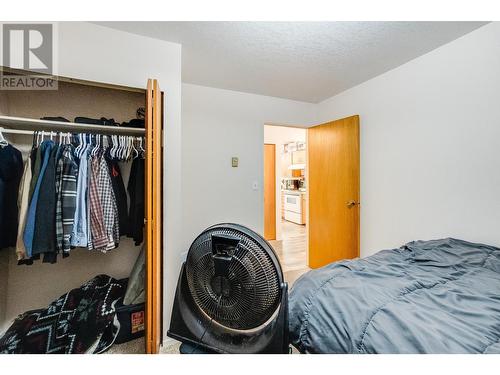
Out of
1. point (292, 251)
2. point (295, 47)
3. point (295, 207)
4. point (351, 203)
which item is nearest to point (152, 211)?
point (295, 47)

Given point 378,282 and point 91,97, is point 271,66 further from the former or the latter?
point 378,282

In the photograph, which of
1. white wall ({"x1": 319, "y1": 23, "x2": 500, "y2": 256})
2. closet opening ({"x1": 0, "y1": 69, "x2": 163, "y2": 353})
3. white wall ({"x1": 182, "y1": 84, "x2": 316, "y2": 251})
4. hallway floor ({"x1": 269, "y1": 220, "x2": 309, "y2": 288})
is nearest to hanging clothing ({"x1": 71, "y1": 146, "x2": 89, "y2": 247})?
closet opening ({"x1": 0, "y1": 69, "x2": 163, "y2": 353})

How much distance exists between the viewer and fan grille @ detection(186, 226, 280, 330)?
77cm

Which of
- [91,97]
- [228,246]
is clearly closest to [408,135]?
[228,246]

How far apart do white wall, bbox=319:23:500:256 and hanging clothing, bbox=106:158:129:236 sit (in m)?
2.41

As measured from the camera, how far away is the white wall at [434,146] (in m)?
1.65

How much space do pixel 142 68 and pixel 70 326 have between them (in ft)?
6.11

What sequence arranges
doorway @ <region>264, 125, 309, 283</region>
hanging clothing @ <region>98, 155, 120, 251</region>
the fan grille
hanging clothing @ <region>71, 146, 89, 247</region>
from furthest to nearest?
1. doorway @ <region>264, 125, 309, 283</region>
2. hanging clothing @ <region>98, 155, 120, 251</region>
3. hanging clothing @ <region>71, 146, 89, 247</region>
4. the fan grille

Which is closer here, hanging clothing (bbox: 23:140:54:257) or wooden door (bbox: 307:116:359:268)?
hanging clothing (bbox: 23:140:54:257)

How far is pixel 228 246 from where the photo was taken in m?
0.81

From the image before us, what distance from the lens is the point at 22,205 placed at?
1357 mm

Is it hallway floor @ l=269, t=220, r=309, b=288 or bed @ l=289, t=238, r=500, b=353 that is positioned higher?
bed @ l=289, t=238, r=500, b=353

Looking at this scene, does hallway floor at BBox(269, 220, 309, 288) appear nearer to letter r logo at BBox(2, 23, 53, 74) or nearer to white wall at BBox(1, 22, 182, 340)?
white wall at BBox(1, 22, 182, 340)
